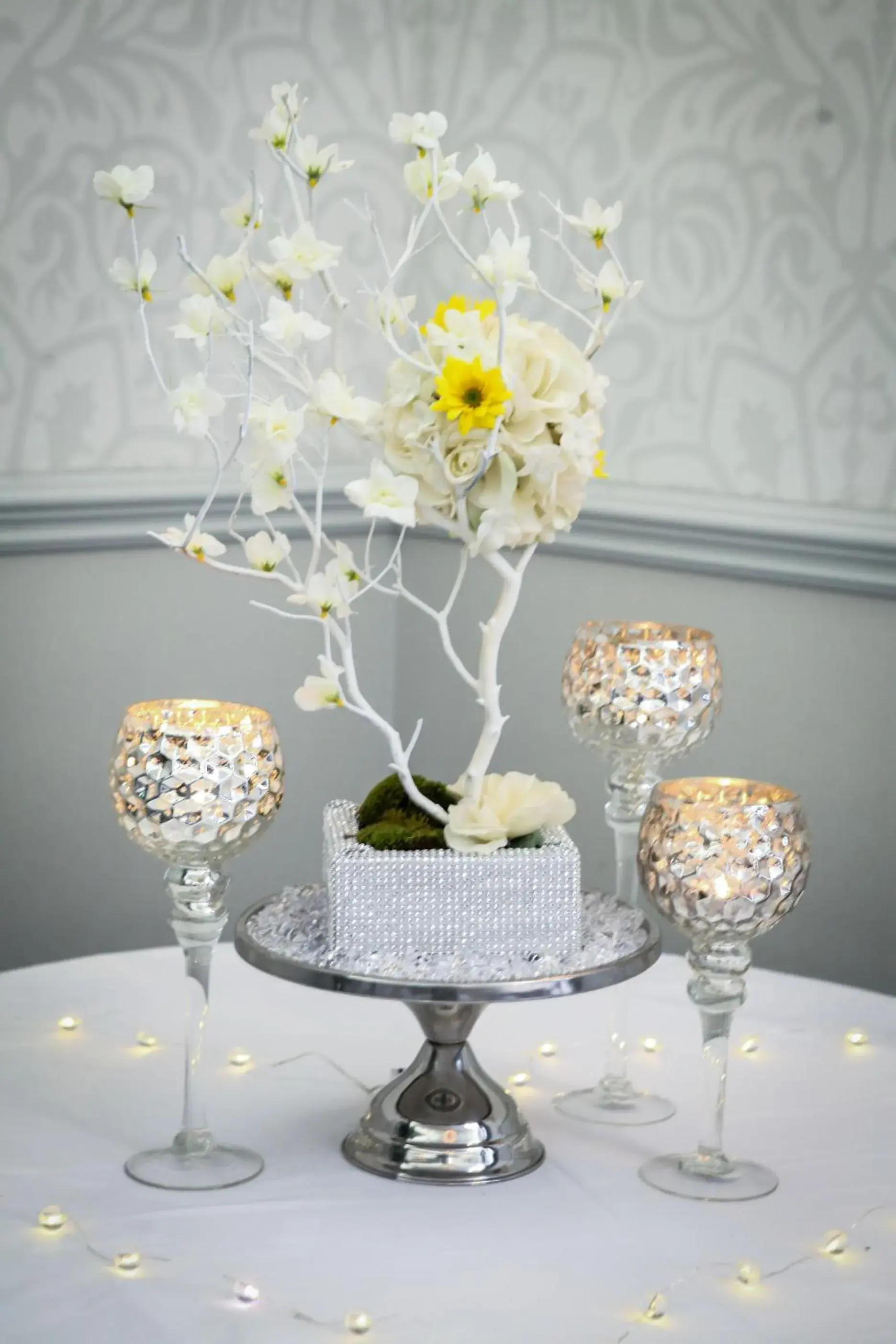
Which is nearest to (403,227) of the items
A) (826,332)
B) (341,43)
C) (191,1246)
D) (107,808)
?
(341,43)

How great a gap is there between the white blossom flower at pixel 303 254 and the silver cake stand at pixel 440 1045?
40 cm

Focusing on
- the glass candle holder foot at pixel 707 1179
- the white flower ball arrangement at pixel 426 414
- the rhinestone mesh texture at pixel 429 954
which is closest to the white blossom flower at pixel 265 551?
the white flower ball arrangement at pixel 426 414

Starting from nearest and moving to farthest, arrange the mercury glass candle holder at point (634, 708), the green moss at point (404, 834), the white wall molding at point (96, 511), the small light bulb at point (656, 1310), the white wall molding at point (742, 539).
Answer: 1. the small light bulb at point (656, 1310)
2. the green moss at point (404, 834)
3. the mercury glass candle holder at point (634, 708)
4. the white wall molding at point (742, 539)
5. the white wall molding at point (96, 511)

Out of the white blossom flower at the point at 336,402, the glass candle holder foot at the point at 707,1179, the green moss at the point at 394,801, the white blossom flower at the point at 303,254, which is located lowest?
the glass candle holder foot at the point at 707,1179

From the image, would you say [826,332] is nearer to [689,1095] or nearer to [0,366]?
[0,366]

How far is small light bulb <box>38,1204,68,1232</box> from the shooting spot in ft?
3.14

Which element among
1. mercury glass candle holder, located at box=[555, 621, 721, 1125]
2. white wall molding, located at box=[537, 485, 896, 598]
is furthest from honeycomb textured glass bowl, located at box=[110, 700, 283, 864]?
white wall molding, located at box=[537, 485, 896, 598]

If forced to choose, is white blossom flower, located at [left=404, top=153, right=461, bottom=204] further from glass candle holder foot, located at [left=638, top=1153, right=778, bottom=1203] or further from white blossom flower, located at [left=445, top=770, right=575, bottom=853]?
glass candle holder foot, located at [left=638, top=1153, right=778, bottom=1203]

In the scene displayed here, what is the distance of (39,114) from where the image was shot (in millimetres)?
2215

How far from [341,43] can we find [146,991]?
1684 millimetres

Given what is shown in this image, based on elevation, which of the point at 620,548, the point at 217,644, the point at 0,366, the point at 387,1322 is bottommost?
the point at 387,1322

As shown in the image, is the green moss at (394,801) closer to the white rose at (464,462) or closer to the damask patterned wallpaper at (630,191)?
the white rose at (464,462)

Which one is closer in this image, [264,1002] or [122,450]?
[264,1002]

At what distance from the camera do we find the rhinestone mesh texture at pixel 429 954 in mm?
1029
